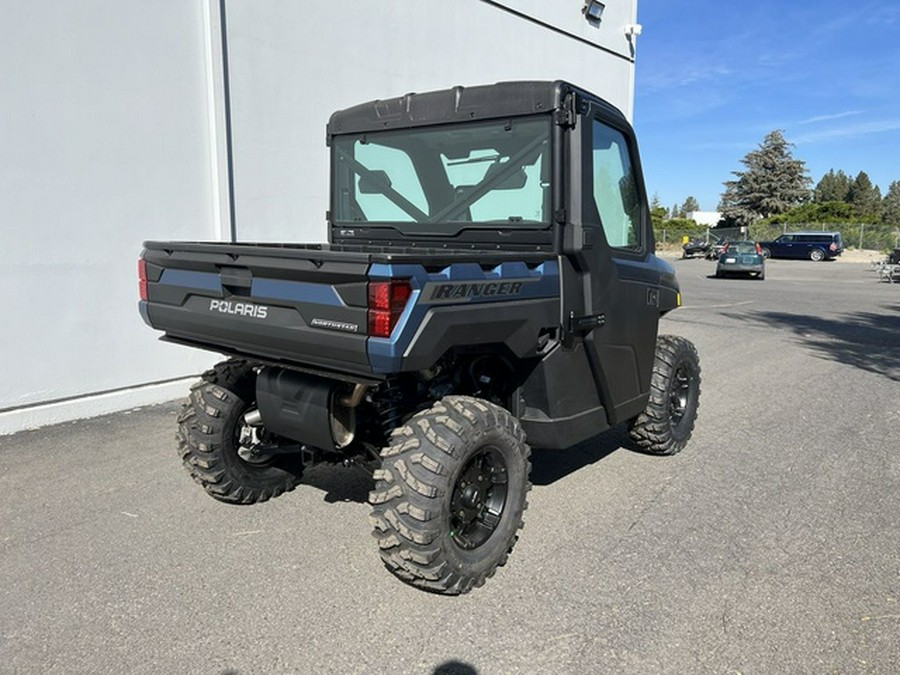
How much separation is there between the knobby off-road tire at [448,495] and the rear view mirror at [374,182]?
1692 mm

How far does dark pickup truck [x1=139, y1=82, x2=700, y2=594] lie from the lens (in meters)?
2.97

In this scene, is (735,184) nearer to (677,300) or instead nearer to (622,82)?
(622,82)

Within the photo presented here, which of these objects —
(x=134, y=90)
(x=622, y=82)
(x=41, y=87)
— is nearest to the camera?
(x=41, y=87)

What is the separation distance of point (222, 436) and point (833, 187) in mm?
99165

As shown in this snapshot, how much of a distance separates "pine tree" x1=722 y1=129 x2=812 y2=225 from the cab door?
231 feet

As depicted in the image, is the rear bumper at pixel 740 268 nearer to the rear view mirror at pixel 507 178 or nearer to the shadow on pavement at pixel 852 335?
the shadow on pavement at pixel 852 335

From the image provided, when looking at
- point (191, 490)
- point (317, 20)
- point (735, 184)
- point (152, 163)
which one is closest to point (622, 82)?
point (317, 20)

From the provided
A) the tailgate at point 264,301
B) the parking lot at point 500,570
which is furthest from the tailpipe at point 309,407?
the parking lot at point 500,570

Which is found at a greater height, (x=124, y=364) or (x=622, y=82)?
(x=622, y=82)

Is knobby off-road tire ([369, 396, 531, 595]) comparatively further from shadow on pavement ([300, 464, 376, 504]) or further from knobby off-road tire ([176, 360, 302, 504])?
knobby off-road tire ([176, 360, 302, 504])

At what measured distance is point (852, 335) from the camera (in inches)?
456

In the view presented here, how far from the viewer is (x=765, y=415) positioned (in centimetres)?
652

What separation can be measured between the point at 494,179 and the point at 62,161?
13.2 ft

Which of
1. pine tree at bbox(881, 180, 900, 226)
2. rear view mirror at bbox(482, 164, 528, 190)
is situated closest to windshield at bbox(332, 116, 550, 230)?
rear view mirror at bbox(482, 164, 528, 190)
